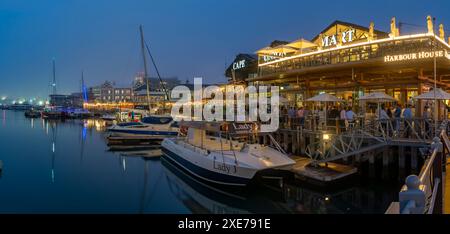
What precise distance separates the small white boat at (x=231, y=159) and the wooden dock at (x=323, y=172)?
160 cm

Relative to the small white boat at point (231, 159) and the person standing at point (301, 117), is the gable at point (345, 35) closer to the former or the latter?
the person standing at point (301, 117)

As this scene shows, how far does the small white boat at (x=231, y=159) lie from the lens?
1472 cm

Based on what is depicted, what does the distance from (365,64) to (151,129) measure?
75.5 feet

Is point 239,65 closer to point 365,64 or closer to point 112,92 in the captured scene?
point 365,64

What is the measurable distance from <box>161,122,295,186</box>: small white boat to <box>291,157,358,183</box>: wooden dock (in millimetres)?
1602

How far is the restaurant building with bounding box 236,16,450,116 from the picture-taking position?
18906 mm

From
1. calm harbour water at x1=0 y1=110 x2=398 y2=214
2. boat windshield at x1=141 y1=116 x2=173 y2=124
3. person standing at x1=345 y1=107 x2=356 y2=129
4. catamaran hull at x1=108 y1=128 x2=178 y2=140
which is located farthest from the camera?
boat windshield at x1=141 y1=116 x2=173 y2=124

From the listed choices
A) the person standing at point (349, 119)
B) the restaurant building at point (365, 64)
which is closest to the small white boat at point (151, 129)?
the restaurant building at point (365, 64)

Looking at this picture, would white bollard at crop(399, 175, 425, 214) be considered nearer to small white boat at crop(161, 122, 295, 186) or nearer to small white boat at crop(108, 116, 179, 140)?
small white boat at crop(161, 122, 295, 186)

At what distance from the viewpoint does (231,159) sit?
15.3 meters

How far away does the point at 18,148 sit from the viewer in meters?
33.3

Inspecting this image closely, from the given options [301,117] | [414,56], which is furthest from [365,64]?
[301,117]

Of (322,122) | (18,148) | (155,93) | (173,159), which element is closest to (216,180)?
(173,159)

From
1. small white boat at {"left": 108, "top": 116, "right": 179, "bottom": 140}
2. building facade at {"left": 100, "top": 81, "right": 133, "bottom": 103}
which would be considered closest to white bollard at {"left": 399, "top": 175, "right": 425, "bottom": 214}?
small white boat at {"left": 108, "top": 116, "right": 179, "bottom": 140}
